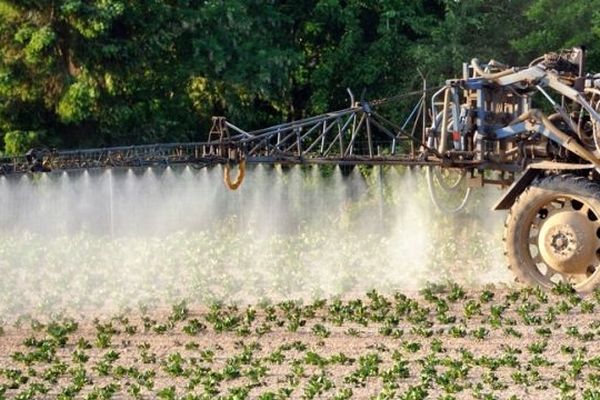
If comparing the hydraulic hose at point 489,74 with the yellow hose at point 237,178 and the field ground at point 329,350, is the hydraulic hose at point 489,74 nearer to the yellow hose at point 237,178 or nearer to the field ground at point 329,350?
the field ground at point 329,350

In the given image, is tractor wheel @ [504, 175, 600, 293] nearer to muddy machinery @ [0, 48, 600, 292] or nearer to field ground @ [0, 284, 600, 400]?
muddy machinery @ [0, 48, 600, 292]

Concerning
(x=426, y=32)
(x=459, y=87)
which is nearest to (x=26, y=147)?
(x=426, y=32)

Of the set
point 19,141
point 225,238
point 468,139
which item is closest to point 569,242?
point 468,139

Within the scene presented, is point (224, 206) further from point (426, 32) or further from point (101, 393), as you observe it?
point (101, 393)

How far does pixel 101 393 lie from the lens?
13125mm

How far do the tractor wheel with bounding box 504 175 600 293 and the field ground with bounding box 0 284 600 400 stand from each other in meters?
0.34

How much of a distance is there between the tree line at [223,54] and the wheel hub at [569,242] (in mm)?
14204

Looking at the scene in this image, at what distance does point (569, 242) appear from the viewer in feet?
56.9

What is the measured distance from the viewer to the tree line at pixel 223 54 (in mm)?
29750

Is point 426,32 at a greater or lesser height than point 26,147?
greater

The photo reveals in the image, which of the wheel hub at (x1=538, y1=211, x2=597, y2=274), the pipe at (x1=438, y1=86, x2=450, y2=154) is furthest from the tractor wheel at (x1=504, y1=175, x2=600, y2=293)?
the pipe at (x1=438, y1=86, x2=450, y2=154)

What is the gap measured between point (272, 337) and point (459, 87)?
504 centimetres

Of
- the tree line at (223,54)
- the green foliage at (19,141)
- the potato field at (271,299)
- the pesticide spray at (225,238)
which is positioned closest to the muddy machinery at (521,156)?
the potato field at (271,299)

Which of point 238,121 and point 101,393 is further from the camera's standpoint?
point 238,121
